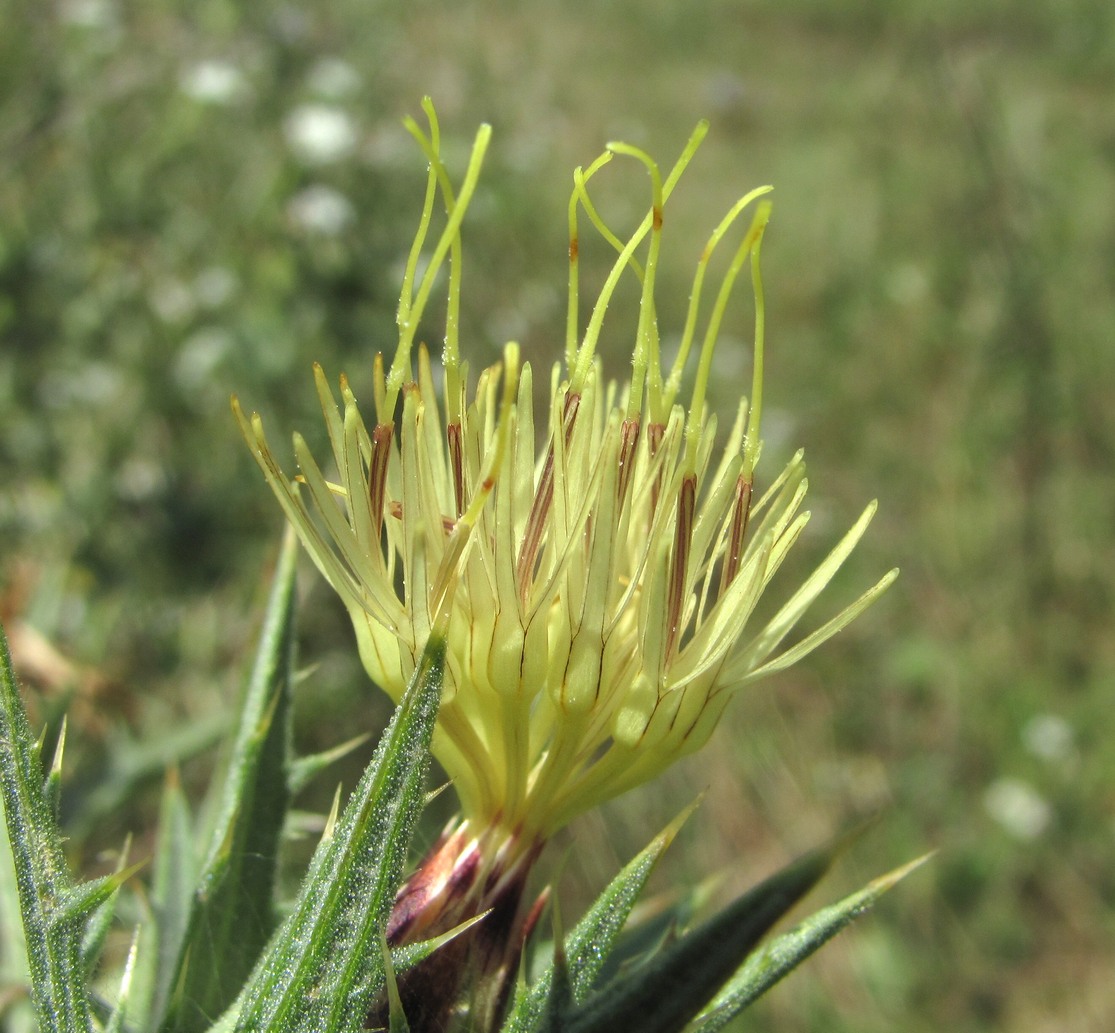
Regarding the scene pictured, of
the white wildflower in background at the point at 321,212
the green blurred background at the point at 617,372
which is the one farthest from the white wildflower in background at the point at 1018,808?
the white wildflower in background at the point at 321,212

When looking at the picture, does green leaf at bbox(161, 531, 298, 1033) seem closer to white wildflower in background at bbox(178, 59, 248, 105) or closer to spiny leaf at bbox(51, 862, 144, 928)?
spiny leaf at bbox(51, 862, 144, 928)

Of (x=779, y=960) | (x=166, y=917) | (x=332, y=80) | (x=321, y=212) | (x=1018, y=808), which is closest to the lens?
(x=779, y=960)

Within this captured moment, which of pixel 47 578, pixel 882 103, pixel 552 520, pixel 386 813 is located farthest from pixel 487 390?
pixel 882 103

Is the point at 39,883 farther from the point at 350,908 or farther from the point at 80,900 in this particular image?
the point at 350,908

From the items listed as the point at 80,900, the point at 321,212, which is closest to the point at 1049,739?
the point at 321,212

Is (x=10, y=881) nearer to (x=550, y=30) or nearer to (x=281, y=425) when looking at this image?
(x=281, y=425)

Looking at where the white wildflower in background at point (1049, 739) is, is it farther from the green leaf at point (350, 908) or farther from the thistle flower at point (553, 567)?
the green leaf at point (350, 908)

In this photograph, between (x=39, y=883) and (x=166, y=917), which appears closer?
(x=39, y=883)
